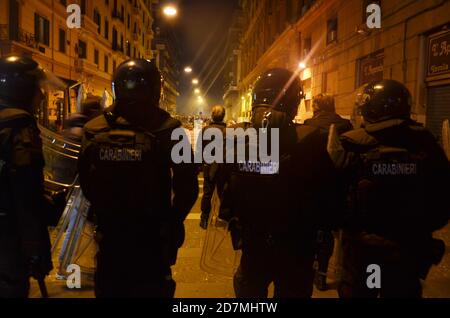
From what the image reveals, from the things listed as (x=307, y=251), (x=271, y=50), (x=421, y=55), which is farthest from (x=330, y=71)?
(x=307, y=251)

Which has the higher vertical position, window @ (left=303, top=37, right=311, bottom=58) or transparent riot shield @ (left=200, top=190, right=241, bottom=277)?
window @ (left=303, top=37, right=311, bottom=58)

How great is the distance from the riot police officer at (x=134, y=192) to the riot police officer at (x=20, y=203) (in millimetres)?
303

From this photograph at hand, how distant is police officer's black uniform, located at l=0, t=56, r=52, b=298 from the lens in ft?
7.65

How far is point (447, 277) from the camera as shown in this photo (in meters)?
4.49

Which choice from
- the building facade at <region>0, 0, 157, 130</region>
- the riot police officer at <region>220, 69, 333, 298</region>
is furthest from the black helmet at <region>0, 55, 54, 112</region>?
the building facade at <region>0, 0, 157, 130</region>

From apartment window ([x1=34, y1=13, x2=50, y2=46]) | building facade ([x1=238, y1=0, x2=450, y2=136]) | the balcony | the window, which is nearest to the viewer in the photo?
building facade ([x1=238, y1=0, x2=450, y2=136])

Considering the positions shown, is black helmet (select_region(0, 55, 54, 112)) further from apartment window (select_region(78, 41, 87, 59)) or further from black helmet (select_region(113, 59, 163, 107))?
apartment window (select_region(78, 41, 87, 59))

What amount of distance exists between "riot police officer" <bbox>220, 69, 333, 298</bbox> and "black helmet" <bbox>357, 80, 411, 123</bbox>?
0.60 meters

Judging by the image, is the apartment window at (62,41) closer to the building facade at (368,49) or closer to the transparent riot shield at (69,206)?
the building facade at (368,49)

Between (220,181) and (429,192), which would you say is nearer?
(429,192)

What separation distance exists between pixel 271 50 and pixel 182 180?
991 inches

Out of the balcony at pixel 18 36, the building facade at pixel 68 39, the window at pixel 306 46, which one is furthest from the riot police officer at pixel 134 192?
the window at pixel 306 46
